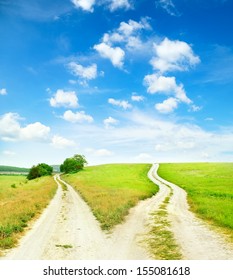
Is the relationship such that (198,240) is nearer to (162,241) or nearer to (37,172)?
(162,241)

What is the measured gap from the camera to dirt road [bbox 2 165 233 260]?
50.6 ft

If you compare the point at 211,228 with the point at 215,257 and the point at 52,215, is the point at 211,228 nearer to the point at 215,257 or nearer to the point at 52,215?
the point at 215,257

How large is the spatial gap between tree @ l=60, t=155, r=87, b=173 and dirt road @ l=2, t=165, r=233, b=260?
4720 inches

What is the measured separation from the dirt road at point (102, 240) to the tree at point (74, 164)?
11988 centimetres

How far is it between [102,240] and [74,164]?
5111 inches

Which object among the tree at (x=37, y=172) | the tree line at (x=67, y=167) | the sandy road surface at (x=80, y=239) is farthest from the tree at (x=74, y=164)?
the sandy road surface at (x=80, y=239)

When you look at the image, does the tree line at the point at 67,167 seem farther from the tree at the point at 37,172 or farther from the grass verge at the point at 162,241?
the grass verge at the point at 162,241

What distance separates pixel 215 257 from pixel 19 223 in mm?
14092

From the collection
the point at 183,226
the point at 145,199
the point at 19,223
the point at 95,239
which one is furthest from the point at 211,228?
the point at 145,199

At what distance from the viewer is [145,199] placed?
3881 cm

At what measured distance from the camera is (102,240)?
1862 centimetres

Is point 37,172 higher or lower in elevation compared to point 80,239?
higher

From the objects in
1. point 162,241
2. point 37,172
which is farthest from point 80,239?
point 37,172

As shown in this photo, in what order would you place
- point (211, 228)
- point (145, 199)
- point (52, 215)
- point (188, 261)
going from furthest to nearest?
point (145, 199)
point (52, 215)
point (211, 228)
point (188, 261)
